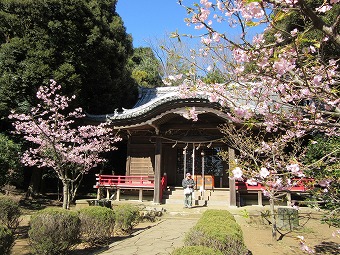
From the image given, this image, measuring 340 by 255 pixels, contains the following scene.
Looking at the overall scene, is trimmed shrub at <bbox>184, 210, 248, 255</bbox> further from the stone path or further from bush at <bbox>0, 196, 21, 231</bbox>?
bush at <bbox>0, 196, 21, 231</bbox>

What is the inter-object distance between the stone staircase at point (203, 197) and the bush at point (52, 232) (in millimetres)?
7222

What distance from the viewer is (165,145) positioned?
1466 centimetres

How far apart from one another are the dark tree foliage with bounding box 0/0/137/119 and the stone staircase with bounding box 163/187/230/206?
622 cm

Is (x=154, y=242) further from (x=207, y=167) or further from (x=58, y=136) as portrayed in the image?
(x=207, y=167)

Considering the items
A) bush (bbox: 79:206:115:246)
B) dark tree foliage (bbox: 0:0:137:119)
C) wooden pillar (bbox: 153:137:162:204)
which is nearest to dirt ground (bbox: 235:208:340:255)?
bush (bbox: 79:206:115:246)

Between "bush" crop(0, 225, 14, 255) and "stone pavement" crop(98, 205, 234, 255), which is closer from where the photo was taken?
"bush" crop(0, 225, 14, 255)

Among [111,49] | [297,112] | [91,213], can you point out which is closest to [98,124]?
[111,49]

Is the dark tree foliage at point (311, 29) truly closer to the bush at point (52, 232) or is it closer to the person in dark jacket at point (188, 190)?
the bush at point (52, 232)

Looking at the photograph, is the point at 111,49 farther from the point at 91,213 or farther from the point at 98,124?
the point at 91,213

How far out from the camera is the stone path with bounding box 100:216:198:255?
606 centimetres

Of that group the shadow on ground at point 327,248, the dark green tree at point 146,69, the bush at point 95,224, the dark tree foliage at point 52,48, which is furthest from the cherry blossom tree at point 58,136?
the dark green tree at point 146,69

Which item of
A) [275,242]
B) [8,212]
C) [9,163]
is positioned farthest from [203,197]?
[9,163]

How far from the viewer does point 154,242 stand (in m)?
6.95

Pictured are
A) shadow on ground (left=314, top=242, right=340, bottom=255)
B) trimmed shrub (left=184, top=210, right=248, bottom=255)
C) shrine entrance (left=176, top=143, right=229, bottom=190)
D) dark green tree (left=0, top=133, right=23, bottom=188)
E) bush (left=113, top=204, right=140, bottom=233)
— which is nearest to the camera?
trimmed shrub (left=184, top=210, right=248, bottom=255)
